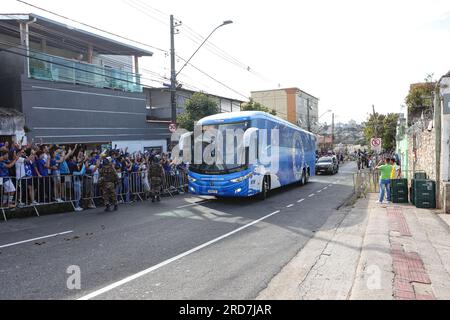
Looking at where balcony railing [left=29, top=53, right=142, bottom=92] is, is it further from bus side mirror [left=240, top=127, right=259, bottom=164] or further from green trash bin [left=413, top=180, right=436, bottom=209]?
green trash bin [left=413, top=180, right=436, bottom=209]

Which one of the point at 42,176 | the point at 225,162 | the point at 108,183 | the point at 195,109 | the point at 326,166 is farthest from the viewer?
the point at 326,166

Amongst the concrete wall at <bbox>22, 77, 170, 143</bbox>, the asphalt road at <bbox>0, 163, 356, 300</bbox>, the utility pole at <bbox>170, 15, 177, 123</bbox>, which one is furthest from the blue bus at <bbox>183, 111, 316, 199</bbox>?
the concrete wall at <bbox>22, 77, 170, 143</bbox>

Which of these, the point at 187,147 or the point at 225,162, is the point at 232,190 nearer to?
the point at 225,162

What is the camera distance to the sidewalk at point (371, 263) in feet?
17.0

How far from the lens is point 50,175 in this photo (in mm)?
12789

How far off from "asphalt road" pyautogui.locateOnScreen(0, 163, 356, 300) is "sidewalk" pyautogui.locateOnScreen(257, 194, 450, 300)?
402 millimetres

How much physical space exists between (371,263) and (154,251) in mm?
3951

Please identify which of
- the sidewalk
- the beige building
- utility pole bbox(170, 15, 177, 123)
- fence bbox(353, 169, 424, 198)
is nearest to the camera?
the sidewalk

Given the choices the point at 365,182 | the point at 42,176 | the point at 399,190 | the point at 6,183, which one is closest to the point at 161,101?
the point at 365,182

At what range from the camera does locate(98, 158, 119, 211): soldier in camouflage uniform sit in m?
13.1
